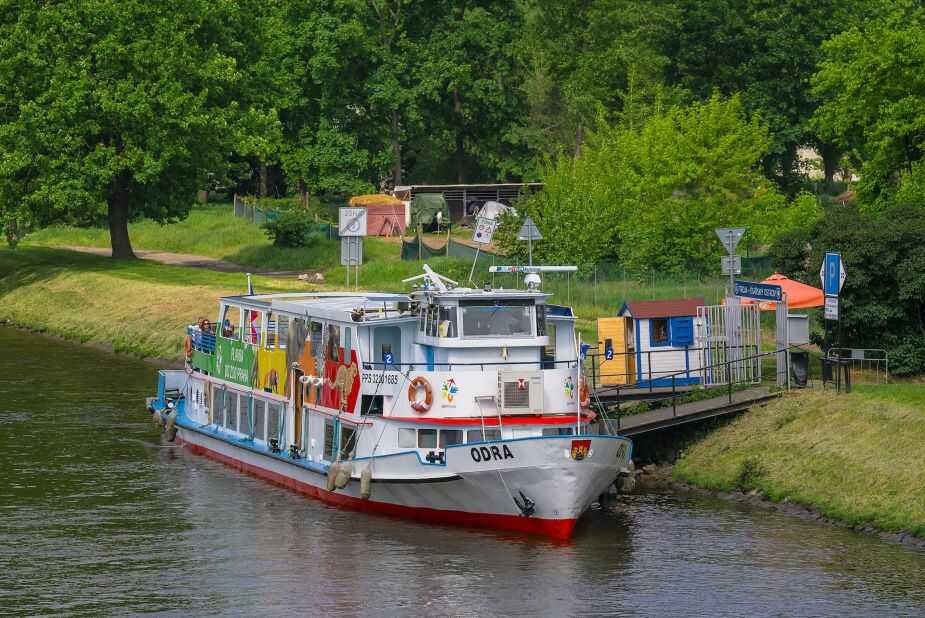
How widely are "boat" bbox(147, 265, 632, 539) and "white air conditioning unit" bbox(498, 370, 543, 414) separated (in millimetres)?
22

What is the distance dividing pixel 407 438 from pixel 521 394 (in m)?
2.96

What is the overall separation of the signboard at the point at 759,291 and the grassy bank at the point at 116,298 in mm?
28046

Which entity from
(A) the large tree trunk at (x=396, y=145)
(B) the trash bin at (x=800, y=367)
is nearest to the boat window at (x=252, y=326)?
(B) the trash bin at (x=800, y=367)

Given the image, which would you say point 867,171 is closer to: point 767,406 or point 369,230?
point 767,406

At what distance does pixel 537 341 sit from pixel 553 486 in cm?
407

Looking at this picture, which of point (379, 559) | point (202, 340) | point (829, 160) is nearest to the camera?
point (379, 559)

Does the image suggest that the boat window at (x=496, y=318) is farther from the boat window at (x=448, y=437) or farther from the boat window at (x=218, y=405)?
the boat window at (x=218, y=405)

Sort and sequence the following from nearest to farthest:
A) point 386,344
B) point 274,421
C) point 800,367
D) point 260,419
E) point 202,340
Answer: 1. point 386,344
2. point 800,367
3. point 274,421
4. point 260,419
5. point 202,340

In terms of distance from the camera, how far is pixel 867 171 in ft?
209

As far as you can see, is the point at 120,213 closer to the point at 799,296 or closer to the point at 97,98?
the point at 97,98

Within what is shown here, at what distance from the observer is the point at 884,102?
6281 centimetres

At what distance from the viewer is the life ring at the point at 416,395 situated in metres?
35.7

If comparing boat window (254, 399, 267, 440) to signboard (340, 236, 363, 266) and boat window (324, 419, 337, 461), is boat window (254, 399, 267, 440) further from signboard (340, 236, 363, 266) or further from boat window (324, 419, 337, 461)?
signboard (340, 236, 363, 266)

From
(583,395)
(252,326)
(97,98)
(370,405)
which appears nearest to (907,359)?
(583,395)
